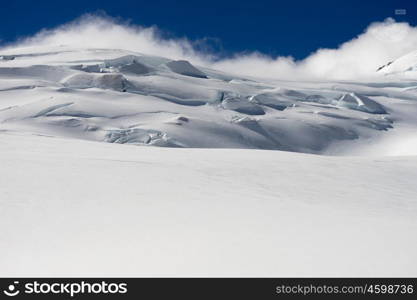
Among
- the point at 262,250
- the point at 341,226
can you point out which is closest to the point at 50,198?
the point at 262,250

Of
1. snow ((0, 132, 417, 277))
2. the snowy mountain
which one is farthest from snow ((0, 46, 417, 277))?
the snowy mountain

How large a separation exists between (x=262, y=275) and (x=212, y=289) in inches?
15.8

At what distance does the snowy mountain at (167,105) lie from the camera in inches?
1052

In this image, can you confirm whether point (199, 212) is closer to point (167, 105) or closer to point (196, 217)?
point (196, 217)

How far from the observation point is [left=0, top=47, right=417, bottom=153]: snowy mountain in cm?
2672

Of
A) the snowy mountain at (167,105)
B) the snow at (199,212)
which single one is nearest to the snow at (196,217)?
→ the snow at (199,212)

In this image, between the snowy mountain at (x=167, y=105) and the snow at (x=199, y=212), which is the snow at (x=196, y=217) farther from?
the snowy mountain at (x=167, y=105)

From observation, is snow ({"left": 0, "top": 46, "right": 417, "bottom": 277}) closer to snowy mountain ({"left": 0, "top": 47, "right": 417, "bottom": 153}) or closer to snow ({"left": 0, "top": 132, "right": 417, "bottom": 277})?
snow ({"left": 0, "top": 132, "right": 417, "bottom": 277})

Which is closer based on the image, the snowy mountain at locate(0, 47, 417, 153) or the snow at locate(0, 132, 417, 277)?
the snow at locate(0, 132, 417, 277)

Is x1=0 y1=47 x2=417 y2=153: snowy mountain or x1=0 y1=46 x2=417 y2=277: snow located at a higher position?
x1=0 y1=47 x2=417 y2=153: snowy mountain

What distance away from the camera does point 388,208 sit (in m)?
7.23

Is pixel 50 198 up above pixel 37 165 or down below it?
below

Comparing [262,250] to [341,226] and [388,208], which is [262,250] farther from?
[388,208]

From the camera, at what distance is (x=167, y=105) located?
31562 millimetres
